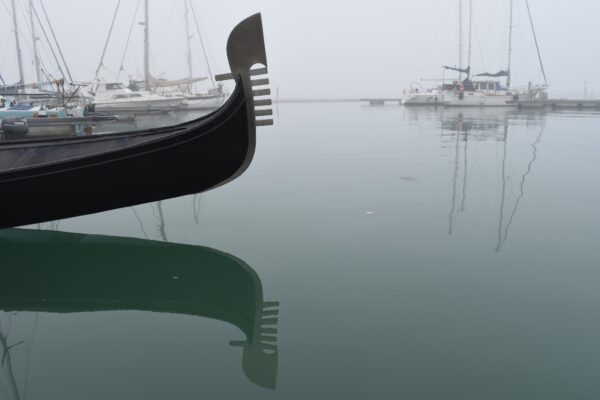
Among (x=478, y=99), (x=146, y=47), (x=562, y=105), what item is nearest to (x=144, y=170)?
(x=146, y=47)

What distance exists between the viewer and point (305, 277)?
13.9ft

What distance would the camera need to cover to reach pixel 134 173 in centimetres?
496

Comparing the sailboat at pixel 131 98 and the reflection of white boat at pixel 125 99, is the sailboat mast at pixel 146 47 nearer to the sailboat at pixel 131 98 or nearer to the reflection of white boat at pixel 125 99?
the sailboat at pixel 131 98

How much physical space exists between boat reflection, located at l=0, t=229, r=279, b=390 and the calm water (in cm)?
2

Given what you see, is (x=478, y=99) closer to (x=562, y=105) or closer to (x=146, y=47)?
(x=562, y=105)

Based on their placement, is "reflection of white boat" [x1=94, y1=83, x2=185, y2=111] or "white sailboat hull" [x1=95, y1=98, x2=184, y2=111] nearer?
"white sailboat hull" [x1=95, y1=98, x2=184, y2=111]

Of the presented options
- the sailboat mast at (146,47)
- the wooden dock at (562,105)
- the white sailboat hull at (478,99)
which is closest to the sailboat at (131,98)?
the sailboat mast at (146,47)

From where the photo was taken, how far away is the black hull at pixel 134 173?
15.6ft

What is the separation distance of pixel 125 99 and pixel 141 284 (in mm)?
29856

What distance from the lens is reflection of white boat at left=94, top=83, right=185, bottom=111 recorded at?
3064 cm

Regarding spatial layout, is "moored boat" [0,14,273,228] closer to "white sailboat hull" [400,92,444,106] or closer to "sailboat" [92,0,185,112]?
"sailboat" [92,0,185,112]

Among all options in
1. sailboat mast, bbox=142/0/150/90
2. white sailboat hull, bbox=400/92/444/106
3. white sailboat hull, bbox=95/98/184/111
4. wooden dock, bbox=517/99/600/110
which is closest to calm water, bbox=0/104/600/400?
sailboat mast, bbox=142/0/150/90

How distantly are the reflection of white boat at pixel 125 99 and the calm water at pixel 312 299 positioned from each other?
26.0m

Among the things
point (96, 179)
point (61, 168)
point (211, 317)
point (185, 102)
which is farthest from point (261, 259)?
point (185, 102)
